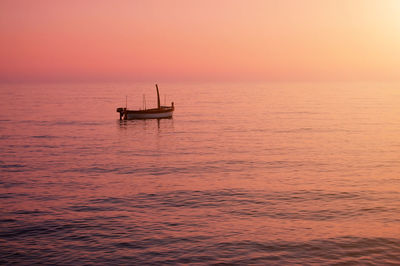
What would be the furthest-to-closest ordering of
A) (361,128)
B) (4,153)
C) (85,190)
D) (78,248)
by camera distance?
(361,128), (4,153), (85,190), (78,248)

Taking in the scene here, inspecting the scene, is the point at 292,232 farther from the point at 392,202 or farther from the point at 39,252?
the point at 39,252

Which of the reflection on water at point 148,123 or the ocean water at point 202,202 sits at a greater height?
the reflection on water at point 148,123

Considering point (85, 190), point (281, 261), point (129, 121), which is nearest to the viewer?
point (281, 261)

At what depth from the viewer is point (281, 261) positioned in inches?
716

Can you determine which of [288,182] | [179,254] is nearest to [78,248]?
[179,254]

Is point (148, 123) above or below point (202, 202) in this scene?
above

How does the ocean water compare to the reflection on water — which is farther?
the reflection on water

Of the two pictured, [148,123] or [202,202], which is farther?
[148,123]

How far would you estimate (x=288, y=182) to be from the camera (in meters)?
32.2

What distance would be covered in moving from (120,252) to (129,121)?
69723 millimetres

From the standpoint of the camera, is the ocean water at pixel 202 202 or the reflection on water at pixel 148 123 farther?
the reflection on water at pixel 148 123

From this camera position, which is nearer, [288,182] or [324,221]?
[324,221]

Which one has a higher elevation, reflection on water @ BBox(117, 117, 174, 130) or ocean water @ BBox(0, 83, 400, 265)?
reflection on water @ BBox(117, 117, 174, 130)

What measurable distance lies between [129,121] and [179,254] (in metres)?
70.3
